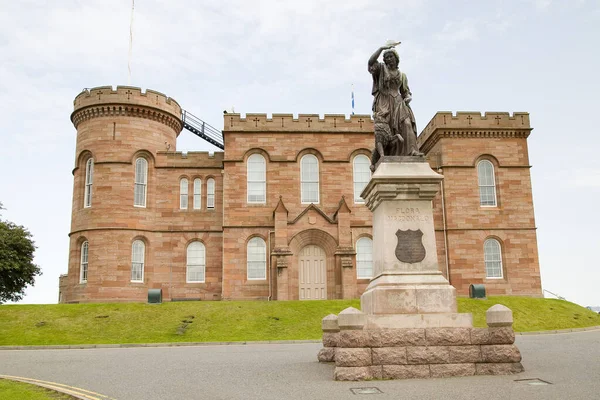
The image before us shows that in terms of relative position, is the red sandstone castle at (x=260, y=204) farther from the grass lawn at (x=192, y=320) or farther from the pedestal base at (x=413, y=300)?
the pedestal base at (x=413, y=300)

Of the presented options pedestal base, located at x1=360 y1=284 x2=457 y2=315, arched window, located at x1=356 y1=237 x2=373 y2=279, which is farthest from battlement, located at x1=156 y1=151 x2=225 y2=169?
pedestal base, located at x1=360 y1=284 x2=457 y2=315

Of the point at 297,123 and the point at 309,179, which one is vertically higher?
the point at 297,123

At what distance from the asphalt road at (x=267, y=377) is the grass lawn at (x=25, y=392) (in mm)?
757

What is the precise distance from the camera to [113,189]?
34.8m

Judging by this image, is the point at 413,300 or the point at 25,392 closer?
the point at 25,392

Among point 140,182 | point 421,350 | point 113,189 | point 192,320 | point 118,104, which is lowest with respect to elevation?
point 421,350

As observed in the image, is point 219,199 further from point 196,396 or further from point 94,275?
point 196,396

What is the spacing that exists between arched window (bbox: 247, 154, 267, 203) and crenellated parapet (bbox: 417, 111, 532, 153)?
11042 mm

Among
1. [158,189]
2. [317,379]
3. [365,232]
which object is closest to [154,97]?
[158,189]

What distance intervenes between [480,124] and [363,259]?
1126 centimetres

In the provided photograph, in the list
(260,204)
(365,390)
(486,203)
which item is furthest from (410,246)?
(486,203)

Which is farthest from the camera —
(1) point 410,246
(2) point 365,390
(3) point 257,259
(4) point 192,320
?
(3) point 257,259

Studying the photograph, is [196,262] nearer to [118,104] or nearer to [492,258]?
[118,104]

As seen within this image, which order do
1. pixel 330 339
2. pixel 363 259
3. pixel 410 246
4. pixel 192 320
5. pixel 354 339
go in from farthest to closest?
pixel 363 259 < pixel 192 320 < pixel 330 339 < pixel 410 246 < pixel 354 339
